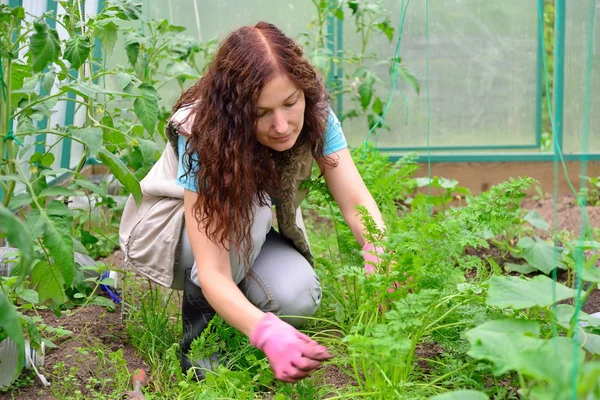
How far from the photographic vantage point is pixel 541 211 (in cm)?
390

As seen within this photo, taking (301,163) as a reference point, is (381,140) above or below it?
below

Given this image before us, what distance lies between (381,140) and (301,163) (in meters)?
2.44

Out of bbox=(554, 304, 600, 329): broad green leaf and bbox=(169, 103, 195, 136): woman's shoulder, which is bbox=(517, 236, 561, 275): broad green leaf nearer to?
bbox=(554, 304, 600, 329): broad green leaf

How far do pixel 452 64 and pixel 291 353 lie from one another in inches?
124

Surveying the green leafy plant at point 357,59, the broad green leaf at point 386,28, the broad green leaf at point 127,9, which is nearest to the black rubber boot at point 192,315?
the broad green leaf at point 127,9

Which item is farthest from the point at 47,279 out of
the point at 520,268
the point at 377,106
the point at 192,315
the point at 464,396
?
the point at 377,106

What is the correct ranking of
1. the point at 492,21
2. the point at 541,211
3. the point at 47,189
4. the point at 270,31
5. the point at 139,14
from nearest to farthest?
1. the point at 47,189
2. the point at 270,31
3. the point at 139,14
4. the point at 541,211
5. the point at 492,21

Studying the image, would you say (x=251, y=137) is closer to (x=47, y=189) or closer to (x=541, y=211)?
(x=47, y=189)

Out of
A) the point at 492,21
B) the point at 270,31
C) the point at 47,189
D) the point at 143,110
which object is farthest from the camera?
the point at 492,21

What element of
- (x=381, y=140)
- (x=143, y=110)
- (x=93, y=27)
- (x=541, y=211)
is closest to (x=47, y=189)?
(x=143, y=110)

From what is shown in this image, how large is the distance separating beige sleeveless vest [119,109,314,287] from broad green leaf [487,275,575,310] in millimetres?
784

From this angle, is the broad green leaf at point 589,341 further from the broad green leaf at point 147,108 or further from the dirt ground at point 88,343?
the broad green leaf at point 147,108

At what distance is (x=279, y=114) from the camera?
1939mm

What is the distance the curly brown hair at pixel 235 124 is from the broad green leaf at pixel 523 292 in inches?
27.5
